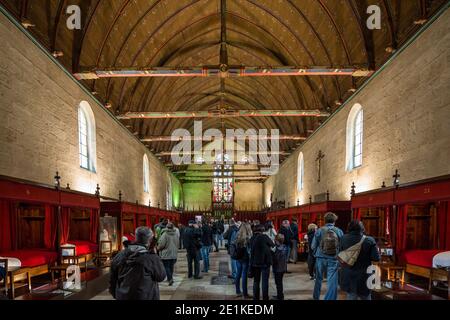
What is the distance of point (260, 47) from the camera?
16.5 m

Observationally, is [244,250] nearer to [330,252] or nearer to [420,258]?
[330,252]

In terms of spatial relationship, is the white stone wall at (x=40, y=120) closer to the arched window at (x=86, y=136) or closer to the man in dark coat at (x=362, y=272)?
the arched window at (x=86, y=136)

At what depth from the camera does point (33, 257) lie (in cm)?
755

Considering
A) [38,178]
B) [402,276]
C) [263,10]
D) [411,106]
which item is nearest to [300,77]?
[263,10]

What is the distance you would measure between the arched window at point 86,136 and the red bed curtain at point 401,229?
9.93 m

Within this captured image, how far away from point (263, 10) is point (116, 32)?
Result: 6012mm

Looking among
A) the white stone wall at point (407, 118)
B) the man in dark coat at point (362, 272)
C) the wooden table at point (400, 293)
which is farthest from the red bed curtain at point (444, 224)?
the man in dark coat at point (362, 272)

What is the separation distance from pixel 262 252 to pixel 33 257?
533 cm

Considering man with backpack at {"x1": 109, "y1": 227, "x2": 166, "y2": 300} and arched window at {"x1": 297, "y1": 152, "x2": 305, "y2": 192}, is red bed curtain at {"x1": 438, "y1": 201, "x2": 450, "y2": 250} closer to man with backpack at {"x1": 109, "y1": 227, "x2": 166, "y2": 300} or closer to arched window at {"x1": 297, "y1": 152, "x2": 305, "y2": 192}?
man with backpack at {"x1": 109, "y1": 227, "x2": 166, "y2": 300}

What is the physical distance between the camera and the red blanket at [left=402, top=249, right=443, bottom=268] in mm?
6895

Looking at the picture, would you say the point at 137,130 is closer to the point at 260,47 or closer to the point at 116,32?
the point at 116,32

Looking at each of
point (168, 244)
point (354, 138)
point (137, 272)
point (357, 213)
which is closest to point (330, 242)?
point (137, 272)

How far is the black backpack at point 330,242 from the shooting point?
223 inches
